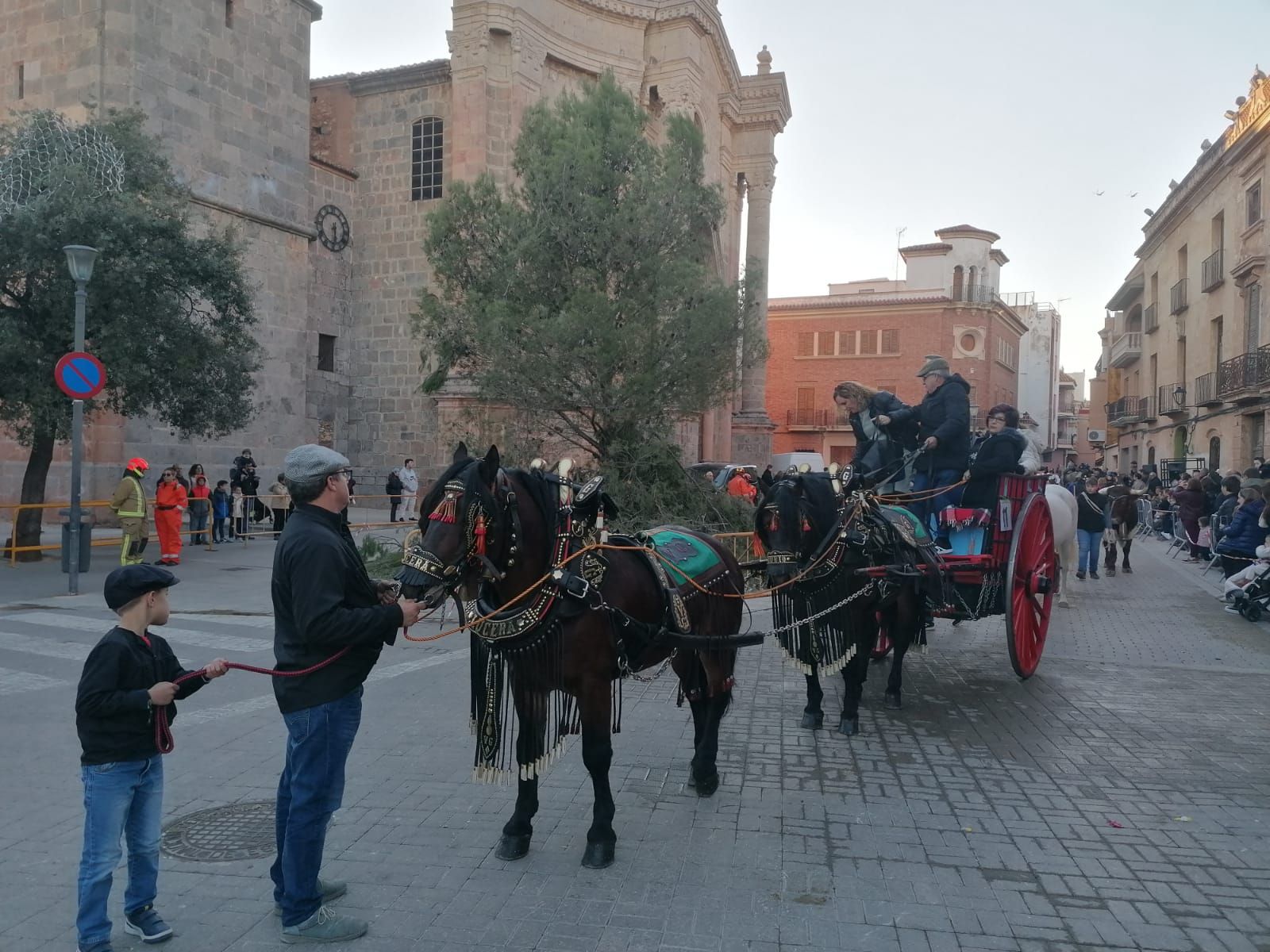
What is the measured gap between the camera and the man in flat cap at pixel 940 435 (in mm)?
7125

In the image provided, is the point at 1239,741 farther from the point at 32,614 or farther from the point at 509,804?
the point at 32,614

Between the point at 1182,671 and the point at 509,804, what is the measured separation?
6499mm

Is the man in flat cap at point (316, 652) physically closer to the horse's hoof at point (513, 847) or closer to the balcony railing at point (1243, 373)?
the horse's hoof at point (513, 847)

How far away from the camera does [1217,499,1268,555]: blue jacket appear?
11.4m

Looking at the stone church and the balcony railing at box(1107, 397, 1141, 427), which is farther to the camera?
the balcony railing at box(1107, 397, 1141, 427)

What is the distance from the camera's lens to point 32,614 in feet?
32.4

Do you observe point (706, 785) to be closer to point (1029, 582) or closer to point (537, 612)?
point (537, 612)

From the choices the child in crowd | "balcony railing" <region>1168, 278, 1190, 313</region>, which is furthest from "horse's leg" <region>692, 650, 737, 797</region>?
"balcony railing" <region>1168, 278, 1190, 313</region>

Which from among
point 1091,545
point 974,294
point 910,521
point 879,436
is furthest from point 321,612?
point 974,294

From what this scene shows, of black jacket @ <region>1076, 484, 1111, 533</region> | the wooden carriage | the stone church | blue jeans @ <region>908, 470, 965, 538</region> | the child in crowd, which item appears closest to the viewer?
the wooden carriage

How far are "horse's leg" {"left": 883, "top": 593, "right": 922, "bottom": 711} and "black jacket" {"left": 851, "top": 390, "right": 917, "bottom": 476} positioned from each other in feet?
4.30

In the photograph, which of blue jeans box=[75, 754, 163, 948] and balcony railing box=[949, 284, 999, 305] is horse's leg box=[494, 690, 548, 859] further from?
balcony railing box=[949, 284, 999, 305]

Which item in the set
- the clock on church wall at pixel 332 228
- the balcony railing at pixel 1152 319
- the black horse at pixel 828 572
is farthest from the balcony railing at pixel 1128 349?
the black horse at pixel 828 572

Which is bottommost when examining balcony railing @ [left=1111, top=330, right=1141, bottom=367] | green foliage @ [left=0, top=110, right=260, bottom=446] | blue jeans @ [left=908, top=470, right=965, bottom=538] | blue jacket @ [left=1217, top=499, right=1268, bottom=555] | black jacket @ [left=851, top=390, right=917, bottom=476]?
blue jacket @ [left=1217, top=499, right=1268, bottom=555]
